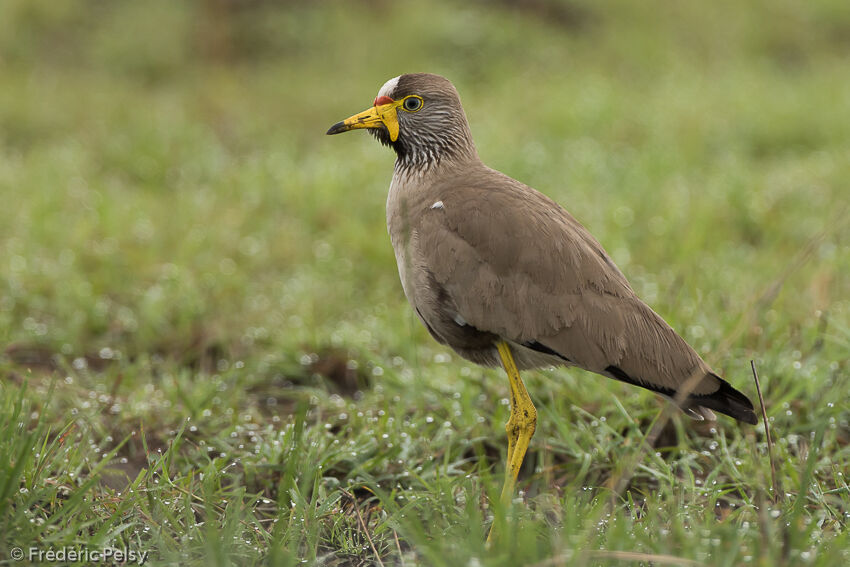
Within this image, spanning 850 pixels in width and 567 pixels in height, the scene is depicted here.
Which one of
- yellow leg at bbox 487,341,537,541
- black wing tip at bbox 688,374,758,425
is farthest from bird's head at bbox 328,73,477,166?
black wing tip at bbox 688,374,758,425

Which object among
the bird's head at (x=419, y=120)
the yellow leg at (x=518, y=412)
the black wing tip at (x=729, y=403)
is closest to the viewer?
the black wing tip at (x=729, y=403)

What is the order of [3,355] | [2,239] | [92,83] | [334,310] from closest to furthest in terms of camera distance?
1. [3,355]
2. [334,310]
3. [2,239]
4. [92,83]

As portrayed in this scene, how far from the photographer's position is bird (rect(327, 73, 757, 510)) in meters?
2.88

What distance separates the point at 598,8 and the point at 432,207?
760cm

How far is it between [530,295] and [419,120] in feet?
2.90

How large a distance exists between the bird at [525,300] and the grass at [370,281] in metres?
0.19

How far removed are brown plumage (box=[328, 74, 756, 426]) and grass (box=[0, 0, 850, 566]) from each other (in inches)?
8.1

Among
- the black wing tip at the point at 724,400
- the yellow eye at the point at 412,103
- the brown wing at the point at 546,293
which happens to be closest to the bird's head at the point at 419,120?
the yellow eye at the point at 412,103

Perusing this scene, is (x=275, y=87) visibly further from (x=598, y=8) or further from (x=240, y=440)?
(x=240, y=440)

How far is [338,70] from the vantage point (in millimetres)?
9039

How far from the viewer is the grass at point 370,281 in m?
2.64

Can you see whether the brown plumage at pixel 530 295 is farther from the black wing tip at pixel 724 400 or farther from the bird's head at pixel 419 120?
the bird's head at pixel 419 120

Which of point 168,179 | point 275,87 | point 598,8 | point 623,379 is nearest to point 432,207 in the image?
point 623,379

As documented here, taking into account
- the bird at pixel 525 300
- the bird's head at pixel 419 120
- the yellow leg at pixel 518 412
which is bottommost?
the yellow leg at pixel 518 412
